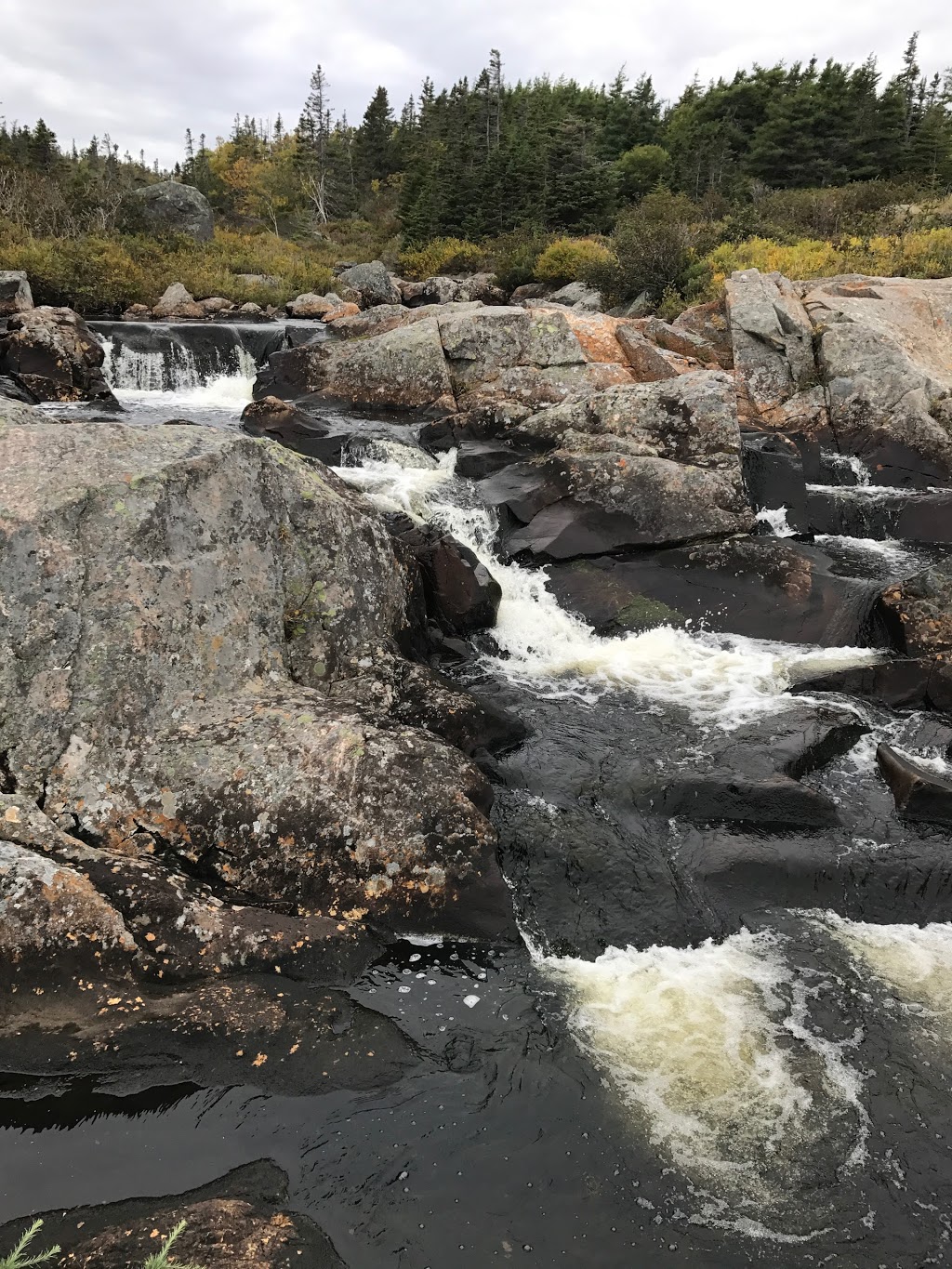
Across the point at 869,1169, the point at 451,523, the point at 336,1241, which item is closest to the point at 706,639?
the point at 451,523

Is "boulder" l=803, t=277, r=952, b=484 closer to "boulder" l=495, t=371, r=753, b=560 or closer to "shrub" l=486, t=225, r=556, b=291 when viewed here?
"boulder" l=495, t=371, r=753, b=560

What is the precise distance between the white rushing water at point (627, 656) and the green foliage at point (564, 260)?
21682mm

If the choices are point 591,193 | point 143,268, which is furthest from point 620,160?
point 143,268

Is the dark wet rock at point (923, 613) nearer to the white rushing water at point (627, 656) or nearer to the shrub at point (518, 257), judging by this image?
the white rushing water at point (627, 656)

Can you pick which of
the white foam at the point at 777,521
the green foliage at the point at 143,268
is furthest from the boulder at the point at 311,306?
the white foam at the point at 777,521

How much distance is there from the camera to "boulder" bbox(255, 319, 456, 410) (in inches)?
720

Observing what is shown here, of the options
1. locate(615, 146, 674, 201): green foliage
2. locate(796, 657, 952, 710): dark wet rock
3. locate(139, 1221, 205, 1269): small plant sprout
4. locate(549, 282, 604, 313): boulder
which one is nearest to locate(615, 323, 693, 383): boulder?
locate(549, 282, 604, 313): boulder

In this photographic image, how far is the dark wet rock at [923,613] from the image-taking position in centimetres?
1058

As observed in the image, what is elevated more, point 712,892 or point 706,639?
point 706,639

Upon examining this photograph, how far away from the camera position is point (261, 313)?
1189 inches

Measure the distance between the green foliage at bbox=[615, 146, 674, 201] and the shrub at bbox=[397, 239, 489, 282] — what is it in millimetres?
10957

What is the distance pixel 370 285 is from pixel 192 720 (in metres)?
32.1

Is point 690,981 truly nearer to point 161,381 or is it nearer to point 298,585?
point 298,585

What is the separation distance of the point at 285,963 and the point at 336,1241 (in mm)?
1838
